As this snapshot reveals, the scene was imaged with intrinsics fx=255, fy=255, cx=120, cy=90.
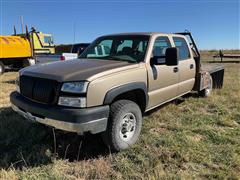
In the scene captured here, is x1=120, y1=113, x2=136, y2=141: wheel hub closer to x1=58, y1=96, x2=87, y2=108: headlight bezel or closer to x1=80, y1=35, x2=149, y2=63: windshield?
x1=58, y1=96, x2=87, y2=108: headlight bezel

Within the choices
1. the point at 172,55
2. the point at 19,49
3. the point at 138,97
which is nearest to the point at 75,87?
the point at 138,97

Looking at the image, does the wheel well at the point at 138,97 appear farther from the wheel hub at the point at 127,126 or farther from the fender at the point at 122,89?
the wheel hub at the point at 127,126

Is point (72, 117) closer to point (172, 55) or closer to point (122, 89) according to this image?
point (122, 89)

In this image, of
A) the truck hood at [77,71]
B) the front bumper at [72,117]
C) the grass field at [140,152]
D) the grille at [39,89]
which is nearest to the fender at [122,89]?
the front bumper at [72,117]

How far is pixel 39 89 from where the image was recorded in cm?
334

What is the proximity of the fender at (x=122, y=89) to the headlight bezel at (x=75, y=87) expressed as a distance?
1.09 ft

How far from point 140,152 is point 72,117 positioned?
120 centimetres

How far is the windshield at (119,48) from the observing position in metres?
4.28

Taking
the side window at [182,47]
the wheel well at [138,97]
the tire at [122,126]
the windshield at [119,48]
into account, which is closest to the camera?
the tire at [122,126]

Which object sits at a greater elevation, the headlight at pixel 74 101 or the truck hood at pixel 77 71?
the truck hood at pixel 77 71

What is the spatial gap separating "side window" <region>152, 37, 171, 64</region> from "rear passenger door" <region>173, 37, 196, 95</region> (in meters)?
0.39

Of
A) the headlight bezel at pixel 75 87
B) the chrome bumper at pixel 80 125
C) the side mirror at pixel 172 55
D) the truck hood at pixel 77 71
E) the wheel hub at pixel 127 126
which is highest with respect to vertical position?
the side mirror at pixel 172 55

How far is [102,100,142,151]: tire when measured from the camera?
3.37 meters

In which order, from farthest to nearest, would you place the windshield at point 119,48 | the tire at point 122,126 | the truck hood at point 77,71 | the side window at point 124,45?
the side window at point 124,45 < the windshield at point 119,48 < the tire at point 122,126 < the truck hood at point 77,71
